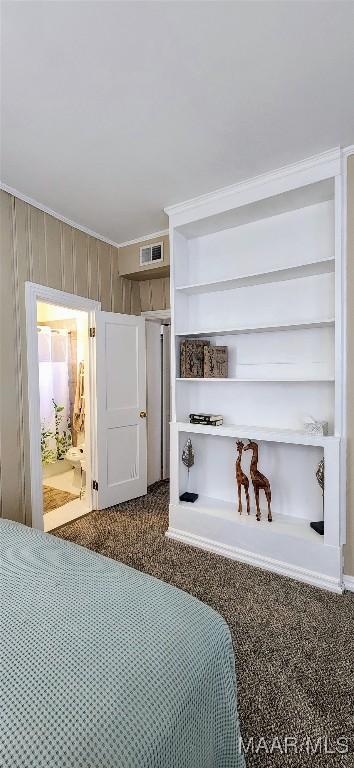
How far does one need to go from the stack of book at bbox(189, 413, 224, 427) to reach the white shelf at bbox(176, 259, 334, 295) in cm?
103

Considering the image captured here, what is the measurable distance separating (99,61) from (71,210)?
1.50 m

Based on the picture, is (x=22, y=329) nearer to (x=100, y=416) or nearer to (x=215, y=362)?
(x=100, y=416)

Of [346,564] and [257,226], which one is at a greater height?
[257,226]

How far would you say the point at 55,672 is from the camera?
2.77 ft

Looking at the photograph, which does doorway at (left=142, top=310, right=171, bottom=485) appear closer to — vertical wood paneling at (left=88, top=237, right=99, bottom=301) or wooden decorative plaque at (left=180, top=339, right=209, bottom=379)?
vertical wood paneling at (left=88, top=237, right=99, bottom=301)

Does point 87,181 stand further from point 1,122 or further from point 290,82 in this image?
point 290,82

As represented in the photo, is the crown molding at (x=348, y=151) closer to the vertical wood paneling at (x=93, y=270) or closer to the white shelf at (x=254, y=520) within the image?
the vertical wood paneling at (x=93, y=270)

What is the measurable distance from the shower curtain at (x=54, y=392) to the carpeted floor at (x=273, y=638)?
1.83m

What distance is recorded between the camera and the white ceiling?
1420mm

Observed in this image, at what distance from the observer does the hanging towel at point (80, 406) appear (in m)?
4.74

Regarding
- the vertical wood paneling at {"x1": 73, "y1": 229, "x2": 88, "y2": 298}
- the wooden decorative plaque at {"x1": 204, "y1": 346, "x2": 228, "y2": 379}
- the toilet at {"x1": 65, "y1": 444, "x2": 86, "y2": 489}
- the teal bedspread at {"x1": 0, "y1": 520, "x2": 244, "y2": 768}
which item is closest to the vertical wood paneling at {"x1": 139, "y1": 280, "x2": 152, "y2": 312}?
the vertical wood paneling at {"x1": 73, "y1": 229, "x2": 88, "y2": 298}

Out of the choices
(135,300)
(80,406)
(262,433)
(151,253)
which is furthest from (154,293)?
(262,433)

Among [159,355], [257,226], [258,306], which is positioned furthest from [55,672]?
[159,355]

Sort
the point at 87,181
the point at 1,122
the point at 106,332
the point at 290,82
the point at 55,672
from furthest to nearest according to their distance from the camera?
the point at 106,332 → the point at 87,181 → the point at 1,122 → the point at 290,82 → the point at 55,672
